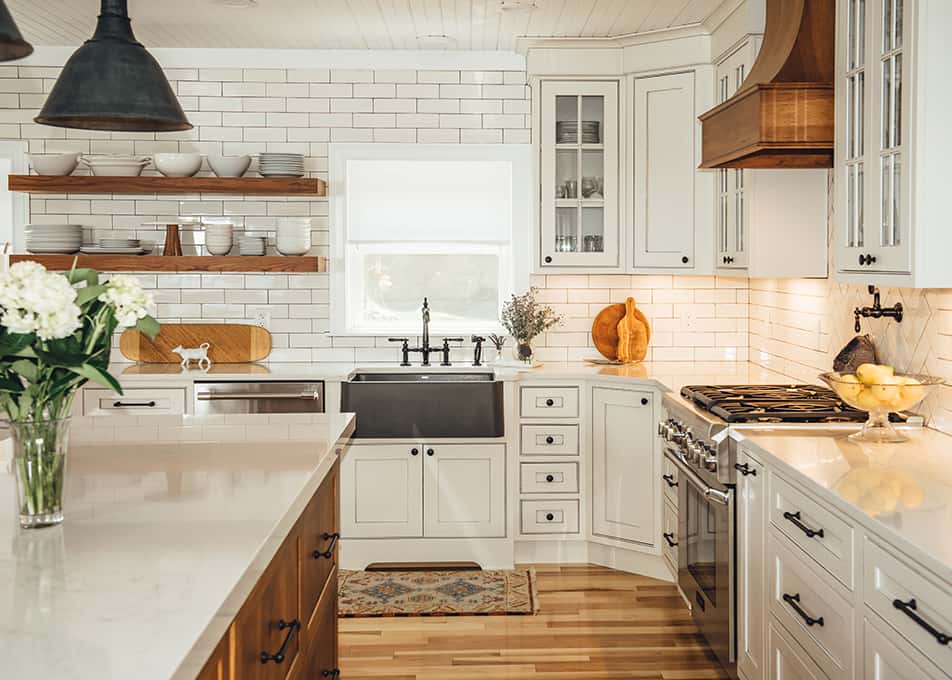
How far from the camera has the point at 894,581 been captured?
2.15 meters

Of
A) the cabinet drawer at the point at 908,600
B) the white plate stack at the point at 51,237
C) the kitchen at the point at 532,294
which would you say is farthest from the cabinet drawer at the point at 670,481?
the white plate stack at the point at 51,237

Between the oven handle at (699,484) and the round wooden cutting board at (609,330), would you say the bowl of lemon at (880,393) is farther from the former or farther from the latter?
the round wooden cutting board at (609,330)

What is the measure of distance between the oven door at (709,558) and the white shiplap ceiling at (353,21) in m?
2.10

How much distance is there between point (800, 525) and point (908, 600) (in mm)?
665

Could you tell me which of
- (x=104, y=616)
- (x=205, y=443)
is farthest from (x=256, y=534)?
(x=205, y=443)

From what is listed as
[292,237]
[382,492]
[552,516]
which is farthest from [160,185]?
[552,516]

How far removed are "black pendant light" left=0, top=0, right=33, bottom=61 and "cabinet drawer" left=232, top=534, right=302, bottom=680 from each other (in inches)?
45.5

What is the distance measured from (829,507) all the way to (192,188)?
12.8ft

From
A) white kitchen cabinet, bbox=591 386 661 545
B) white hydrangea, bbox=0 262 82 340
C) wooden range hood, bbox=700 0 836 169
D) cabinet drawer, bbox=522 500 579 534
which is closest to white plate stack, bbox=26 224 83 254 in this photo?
cabinet drawer, bbox=522 500 579 534

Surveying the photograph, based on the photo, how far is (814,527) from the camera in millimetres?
2680

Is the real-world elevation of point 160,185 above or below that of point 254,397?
above

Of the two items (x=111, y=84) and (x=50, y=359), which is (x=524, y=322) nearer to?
(x=111, y=84)

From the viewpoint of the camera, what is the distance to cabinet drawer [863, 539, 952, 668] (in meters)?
1.88

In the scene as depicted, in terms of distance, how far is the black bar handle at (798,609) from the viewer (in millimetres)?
2670
